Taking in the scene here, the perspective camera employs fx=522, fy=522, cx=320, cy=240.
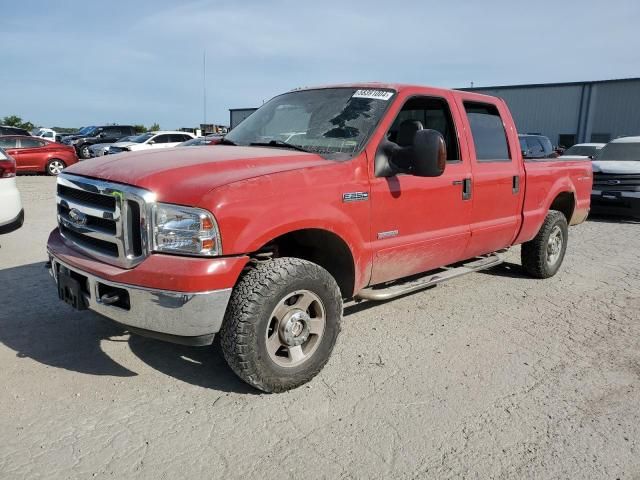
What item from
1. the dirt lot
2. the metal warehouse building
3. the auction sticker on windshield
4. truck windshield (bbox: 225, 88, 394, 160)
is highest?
the metal warehouse building

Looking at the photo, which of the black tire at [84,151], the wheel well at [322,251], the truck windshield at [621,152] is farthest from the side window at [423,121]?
the black tire at [84,151]

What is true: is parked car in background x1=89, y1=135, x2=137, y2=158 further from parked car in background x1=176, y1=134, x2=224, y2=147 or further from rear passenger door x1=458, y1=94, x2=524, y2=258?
rear passenger door x1=458, y1=94, x2=524, y2=258

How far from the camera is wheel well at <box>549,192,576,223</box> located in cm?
616

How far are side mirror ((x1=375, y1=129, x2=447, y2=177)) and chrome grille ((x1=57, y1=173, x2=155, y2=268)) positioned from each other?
1.63 meters

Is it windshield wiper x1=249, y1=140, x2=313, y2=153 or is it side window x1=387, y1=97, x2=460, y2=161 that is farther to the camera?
side window x1=387, y1=97, x2=460, y2=161

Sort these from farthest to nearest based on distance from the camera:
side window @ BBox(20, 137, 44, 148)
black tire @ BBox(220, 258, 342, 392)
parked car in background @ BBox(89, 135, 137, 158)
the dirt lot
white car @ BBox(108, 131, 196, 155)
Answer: parked car in background @ BBox(89, 135, 137, 158) < white car @ BBox(108, 131, 196, 155) < side window @ BBox(20, 137, 44, 148) < black tire @ BBox(220, 258, 342, 392) < the dirt lot

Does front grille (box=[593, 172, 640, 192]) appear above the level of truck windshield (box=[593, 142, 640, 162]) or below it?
below

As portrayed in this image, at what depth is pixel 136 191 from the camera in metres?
2.85

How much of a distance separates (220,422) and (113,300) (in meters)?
0.91

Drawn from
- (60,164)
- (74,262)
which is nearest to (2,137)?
(60,164)

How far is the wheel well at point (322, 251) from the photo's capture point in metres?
3.44

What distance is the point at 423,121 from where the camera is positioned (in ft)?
14.3

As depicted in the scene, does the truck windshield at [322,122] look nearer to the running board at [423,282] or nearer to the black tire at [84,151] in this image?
the running board at [423,282]

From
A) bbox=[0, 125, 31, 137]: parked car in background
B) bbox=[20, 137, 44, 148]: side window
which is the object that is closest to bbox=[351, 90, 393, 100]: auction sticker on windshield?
bbox=[20, 137, 44, 148]: side window
